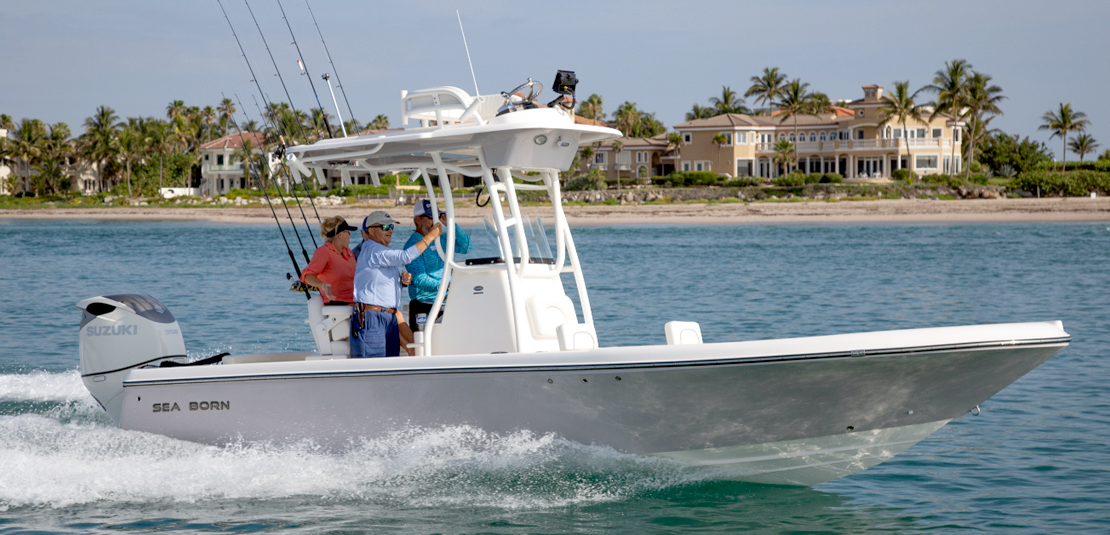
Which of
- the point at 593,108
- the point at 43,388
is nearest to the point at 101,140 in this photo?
the point at 593,108

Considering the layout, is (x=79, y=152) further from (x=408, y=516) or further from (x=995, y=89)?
(x=408, y=516)

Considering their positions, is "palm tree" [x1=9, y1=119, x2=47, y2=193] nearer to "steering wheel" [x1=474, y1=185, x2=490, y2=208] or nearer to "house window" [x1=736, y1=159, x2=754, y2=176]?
"house window" [x1=736, y1=159, x2=754, y2=176]

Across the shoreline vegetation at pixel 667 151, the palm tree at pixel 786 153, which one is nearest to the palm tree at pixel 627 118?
the shoreline vegetation at pixel 667 151

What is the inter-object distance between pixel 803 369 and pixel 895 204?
5292 centimetres

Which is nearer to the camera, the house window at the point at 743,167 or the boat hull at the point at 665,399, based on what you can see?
the boat hull at the point at 665,399

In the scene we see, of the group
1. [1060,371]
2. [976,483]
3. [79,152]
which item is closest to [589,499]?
[976,483]

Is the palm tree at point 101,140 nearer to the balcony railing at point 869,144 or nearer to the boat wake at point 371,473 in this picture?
the balcony railing at point 869,144

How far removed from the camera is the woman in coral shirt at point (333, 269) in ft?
21.2

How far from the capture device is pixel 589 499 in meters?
Result: 5.90

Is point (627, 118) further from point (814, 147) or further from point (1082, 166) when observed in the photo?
point (1082, 166)

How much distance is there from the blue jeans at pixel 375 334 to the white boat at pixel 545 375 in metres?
0.22

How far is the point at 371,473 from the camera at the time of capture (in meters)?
5.97

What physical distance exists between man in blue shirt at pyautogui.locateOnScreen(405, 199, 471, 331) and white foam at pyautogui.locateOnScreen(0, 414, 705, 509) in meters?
0.97

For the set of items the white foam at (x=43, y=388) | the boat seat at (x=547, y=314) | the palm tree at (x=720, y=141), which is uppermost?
the palm tree at (x=720, y=141)
